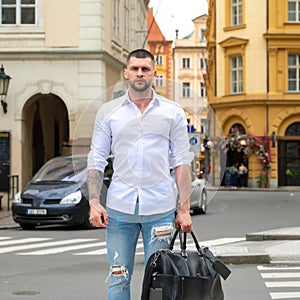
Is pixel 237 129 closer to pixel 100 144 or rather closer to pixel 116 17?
pixel 116 17

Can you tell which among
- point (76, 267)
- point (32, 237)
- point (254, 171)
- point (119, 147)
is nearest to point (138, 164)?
point (119, 147)

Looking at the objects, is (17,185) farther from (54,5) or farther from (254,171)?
(254,171)

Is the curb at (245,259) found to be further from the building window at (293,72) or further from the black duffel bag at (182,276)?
the building window at (293,72)

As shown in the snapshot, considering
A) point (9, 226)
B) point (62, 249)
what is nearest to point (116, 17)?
point (9, 226)

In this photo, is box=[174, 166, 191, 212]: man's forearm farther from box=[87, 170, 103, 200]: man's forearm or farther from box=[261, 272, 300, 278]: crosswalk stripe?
box=[261, 272, 300, 278]: crosswalk stripe

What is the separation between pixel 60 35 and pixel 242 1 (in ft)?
71.6

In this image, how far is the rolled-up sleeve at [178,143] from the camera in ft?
17.7

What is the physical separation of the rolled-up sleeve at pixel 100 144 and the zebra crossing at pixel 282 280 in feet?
12.5

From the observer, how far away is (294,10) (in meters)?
44.9

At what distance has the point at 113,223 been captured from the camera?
534 centimetres

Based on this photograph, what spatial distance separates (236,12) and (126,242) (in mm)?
42044

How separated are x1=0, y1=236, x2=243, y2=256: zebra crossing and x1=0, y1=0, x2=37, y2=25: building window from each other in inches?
491

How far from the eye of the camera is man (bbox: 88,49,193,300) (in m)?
5.29

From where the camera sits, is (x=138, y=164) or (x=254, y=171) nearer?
(x=138, y=164)
